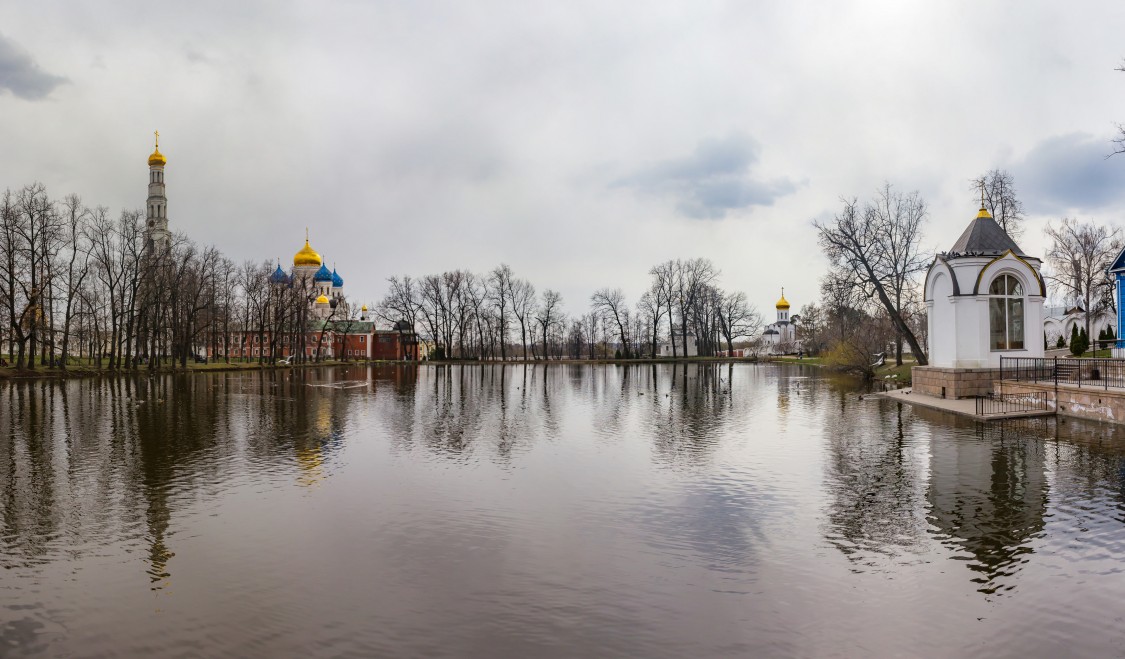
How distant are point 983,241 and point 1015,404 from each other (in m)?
6.96

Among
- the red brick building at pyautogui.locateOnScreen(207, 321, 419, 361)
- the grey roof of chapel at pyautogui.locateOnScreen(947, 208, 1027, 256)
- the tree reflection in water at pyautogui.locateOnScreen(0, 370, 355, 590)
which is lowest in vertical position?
the tree reflection in water at pyautogui.locateOnScreen(0, 370, 355, 590)

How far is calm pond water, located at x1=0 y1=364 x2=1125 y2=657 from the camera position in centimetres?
534

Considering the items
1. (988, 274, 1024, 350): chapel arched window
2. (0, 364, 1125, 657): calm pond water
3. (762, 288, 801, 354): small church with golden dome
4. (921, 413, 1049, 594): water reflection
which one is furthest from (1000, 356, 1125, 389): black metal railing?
(762, 288, 801, 354): small church with golden dome

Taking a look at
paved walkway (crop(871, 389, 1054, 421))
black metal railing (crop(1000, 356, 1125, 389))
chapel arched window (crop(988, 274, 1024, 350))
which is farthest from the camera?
chapel arched window (crop(988, 274, 1024, 350))

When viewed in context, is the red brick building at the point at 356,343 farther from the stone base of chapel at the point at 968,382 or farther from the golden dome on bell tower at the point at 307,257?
the stone base of chapel at the point at 968,382

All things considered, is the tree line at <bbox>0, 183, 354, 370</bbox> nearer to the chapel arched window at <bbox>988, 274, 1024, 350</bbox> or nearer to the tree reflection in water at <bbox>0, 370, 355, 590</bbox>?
the tree reflection in water at <bbox>0, 370, 355, 590</bbox>

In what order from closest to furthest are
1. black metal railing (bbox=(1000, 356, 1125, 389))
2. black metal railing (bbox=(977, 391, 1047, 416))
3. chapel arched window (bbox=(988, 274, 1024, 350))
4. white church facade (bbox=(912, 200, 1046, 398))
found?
black metal railing (bbox=(977, 391, 1047, 416))
black metal railing (bbox=(1000, 356, 1125, 389))
white church facade (bbox=(912, 200, 1046, 398))
chapel arched window (bbox=(988, 274, 1024, 350))

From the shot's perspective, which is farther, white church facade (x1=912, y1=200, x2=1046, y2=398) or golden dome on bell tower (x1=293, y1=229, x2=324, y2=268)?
golden dome on bell tower (x1=293, y1=229, x2=324, y2=268)

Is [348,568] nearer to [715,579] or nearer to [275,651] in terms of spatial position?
[275,651]

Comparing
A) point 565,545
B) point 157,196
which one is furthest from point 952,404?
point 157,196

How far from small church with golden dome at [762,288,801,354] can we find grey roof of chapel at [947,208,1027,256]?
270 feet

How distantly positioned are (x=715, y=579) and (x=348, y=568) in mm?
3765

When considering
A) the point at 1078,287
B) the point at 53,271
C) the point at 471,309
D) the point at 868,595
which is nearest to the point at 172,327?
the point at 53,271

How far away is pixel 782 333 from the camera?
392 ft
